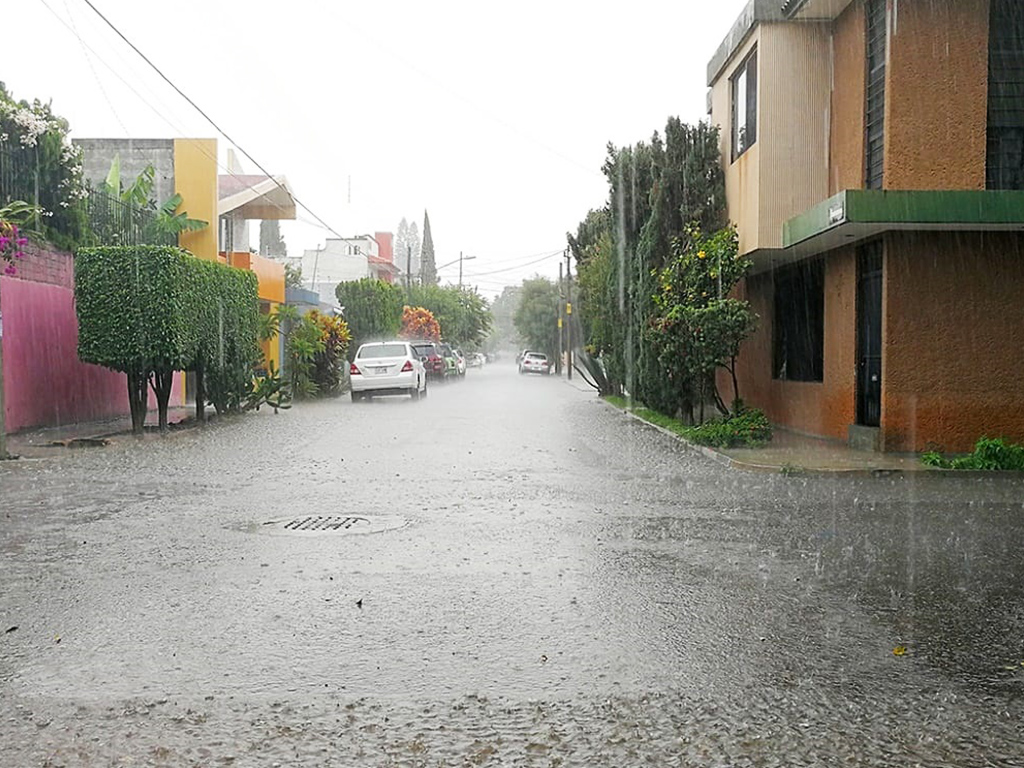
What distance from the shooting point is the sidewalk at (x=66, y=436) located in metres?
16.0

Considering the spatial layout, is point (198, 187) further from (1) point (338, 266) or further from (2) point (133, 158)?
(1) point (338, 266)

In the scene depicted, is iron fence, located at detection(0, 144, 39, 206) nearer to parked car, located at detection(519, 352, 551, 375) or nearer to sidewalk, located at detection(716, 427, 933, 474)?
sidewalk, located at detection(716, 427, 933, 474)

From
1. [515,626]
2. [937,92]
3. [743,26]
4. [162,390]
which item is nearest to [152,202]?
[162,390]

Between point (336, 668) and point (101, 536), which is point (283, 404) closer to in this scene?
point (101, 536)

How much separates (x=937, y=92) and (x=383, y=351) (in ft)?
67.0

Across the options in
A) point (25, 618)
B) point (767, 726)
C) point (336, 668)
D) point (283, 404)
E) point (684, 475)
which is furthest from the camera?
point (283, 404)

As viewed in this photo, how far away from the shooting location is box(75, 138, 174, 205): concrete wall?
29.9 metres

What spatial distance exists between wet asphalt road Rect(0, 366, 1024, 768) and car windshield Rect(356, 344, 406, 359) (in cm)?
1984

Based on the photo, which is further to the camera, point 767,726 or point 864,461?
point 864,461

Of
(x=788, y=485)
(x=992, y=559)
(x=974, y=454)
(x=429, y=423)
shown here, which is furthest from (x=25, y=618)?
(x=429, y=423)

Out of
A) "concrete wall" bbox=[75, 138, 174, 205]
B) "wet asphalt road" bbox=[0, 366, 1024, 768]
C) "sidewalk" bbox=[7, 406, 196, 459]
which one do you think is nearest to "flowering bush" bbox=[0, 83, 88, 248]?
"sidewalk" bbox=[7, 406, 196, 459]

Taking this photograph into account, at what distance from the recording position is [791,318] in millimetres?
19219

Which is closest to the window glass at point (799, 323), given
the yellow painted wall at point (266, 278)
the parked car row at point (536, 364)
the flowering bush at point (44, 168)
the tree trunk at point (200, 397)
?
the tree trunk at point (200, 397)

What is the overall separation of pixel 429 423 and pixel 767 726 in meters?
17.0
